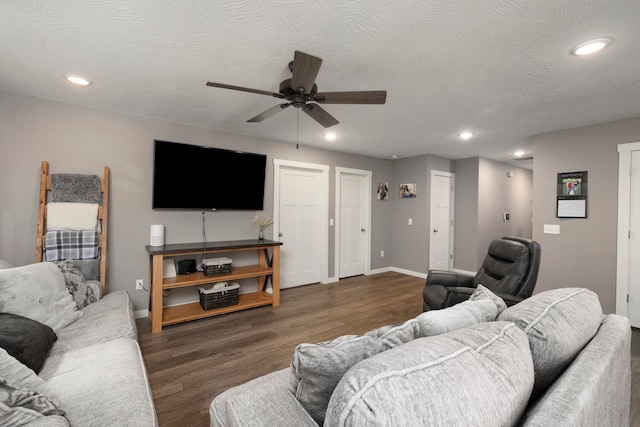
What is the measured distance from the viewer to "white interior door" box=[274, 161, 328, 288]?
171 inches

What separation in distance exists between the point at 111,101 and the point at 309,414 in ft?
10.9

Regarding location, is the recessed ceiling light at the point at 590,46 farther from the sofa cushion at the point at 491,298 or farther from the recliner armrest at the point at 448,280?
the recliner armrest at the point at 448,280

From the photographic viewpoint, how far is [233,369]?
2193 millimetres

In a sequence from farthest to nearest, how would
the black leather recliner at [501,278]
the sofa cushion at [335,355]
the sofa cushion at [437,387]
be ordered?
the black leather recliner at [501,278] → the sofa cushion at [335,355] → the sofa cushion at [437,387]

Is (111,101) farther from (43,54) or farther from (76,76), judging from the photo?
(43,54)

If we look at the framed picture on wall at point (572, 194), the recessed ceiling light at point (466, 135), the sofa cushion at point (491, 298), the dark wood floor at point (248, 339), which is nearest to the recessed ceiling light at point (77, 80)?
the dark wood floor at point (248, 339)

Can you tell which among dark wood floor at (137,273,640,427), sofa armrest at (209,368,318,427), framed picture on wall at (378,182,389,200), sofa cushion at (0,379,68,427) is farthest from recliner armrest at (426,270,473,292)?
sofa cushion at (0,379,68,427)

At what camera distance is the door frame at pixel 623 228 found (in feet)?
10.0

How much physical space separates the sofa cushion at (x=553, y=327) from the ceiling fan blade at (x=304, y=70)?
1.59 m

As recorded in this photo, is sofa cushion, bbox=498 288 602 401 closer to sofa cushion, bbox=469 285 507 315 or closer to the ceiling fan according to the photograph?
sofa cushion, bbox=469 285 507 315

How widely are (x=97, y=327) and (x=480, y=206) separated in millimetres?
5945

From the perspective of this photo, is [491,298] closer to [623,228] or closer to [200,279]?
[200,279]

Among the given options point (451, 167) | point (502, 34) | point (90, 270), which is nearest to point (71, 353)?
point (90, 270)

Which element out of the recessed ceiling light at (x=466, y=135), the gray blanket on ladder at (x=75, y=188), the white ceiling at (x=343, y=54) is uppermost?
the recessed ceiling light at (x=466, y=135)
